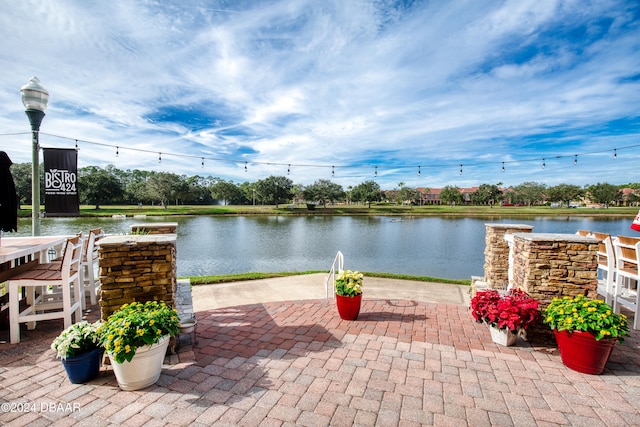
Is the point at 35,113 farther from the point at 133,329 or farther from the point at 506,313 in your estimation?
the point at 506,313

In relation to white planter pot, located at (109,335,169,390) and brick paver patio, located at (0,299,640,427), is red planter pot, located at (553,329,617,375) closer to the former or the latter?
brick paver patio, located at (0,299,640,427)

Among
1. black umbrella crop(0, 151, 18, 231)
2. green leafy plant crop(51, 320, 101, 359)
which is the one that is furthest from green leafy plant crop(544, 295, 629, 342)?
black umbrella crop(0, 151, 18, 231)

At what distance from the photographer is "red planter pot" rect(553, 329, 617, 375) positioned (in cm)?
235

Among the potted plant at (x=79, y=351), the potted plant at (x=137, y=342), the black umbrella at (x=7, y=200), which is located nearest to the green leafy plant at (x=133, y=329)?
the potted plant at (x=137, y=342)

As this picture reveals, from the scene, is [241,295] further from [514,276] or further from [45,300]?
[514,276]

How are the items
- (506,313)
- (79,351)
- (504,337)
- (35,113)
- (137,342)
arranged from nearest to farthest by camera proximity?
(137,342) < (79,351) < (506,313) < (504,337) < (35,113)

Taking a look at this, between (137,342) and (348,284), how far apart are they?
2.20 metres

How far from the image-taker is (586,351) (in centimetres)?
239

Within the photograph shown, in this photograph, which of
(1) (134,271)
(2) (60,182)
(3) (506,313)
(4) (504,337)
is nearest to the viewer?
(1) (134,271)

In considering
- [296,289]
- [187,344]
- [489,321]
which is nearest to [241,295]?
[296,289]

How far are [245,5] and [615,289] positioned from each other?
7122 millimetres

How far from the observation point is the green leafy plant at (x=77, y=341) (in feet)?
6.98

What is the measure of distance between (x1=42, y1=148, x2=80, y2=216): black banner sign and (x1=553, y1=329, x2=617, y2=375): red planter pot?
670 cm

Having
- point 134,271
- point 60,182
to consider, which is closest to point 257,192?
point 60,182
